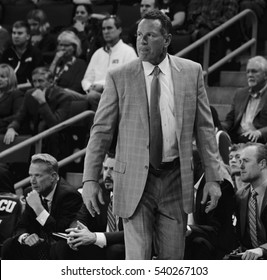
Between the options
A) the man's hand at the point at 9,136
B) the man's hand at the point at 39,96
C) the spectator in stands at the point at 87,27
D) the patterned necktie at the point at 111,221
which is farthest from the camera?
the spectator in stands at the point at 87,27

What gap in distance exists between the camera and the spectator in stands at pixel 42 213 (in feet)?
24.4

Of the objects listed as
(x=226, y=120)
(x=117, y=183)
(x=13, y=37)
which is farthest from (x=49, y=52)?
(x=117, y=183)

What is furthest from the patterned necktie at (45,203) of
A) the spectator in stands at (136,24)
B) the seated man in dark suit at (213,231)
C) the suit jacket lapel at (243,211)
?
the spectator in stands at (136,24)

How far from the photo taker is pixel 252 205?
685cm

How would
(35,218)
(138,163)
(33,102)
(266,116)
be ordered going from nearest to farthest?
1. (138,163)
2. (35,218)
3. (266,116)
4. (33,102)

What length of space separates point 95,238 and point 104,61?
397 cm

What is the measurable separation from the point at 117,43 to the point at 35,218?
3.32 m

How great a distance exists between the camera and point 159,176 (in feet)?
17.1

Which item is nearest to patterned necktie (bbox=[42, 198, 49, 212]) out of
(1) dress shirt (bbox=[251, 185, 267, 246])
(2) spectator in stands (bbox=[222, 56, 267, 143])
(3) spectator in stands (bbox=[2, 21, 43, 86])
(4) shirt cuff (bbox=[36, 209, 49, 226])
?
(4) shirt cuff (bbox=[36, 209, 49, 226])

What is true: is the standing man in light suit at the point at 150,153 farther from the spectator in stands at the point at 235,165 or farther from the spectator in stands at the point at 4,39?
the spectator in stands at the point at 4,39

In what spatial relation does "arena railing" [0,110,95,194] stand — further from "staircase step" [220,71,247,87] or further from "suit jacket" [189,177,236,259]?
"suit jacket" [189,177,236,259]

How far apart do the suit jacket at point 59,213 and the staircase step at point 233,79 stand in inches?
131

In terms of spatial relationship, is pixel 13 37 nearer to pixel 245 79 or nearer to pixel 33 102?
pixel 33 102

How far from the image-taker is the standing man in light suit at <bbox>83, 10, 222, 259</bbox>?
17.0ft
